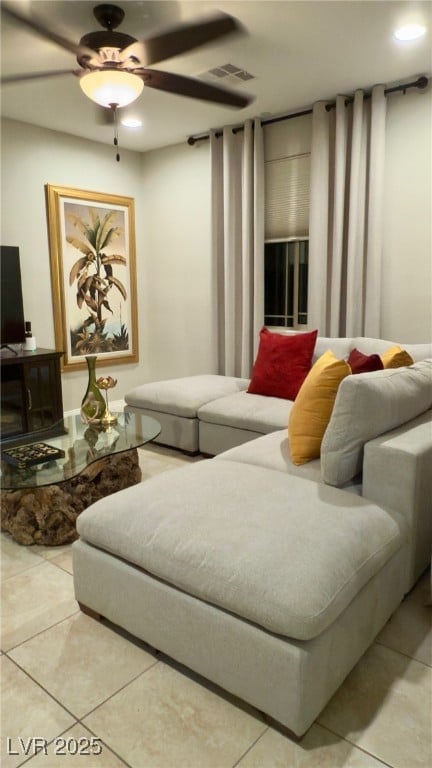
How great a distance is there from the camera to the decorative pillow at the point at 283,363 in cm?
352

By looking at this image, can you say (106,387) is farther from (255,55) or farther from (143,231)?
(143,231)

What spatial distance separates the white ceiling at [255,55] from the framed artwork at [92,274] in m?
0.77

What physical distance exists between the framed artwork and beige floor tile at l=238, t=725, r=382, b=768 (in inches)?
158

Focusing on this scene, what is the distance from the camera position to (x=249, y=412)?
3.34 meters

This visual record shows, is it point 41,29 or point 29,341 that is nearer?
point 41,29

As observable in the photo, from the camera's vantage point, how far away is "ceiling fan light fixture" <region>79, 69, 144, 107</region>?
2557mm

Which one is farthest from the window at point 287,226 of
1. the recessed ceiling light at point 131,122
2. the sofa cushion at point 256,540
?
the sofa cushion at point 256,540

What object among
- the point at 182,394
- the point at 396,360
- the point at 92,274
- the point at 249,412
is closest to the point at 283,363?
the point at 249,412

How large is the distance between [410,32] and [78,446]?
2.94 meters

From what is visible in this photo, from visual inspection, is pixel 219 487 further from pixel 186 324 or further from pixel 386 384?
pixel 186 324

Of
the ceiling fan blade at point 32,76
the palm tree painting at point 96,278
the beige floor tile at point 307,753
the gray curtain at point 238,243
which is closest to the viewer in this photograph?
the beige floor tile at point 307,753

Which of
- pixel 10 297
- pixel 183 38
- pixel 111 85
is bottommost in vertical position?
pixel 10 297

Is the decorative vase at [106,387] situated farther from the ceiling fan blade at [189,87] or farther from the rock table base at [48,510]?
the ceiling fan blade at [189,87]

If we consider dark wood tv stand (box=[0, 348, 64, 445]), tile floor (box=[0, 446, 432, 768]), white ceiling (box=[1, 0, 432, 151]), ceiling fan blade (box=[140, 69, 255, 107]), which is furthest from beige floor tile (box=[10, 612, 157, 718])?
white ceiling (box=[1, 0, 432, 151])
